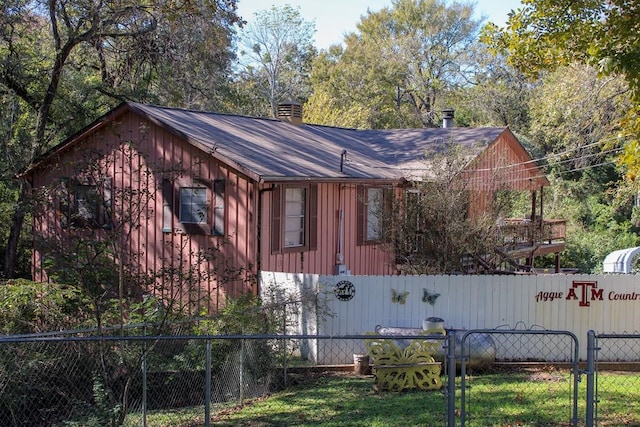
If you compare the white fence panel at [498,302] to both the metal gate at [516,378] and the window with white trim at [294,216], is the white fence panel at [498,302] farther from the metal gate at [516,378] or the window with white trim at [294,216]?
the window with white trim at [294,216]

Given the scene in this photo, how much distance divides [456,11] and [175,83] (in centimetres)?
3573

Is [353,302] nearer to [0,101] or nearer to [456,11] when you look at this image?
[0,101]

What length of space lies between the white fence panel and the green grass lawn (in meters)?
1.73

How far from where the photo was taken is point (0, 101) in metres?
19.6

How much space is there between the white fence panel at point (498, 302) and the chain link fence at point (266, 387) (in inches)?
35.8

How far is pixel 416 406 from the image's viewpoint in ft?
30.0

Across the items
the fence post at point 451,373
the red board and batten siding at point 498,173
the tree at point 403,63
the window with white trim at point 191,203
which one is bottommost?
the fence post at point 451,373

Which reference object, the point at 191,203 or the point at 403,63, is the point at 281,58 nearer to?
the point at 403,63

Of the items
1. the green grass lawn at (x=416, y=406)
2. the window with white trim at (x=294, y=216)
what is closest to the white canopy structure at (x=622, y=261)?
the window with white trim at (x=294, y=216)

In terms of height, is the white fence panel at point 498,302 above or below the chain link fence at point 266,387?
above

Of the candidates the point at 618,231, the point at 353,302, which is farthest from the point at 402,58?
the point at 353,302

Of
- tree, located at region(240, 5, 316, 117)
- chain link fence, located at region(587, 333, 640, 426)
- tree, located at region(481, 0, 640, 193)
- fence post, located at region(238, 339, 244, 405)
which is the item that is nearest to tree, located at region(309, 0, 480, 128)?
tree, located at region(240, 5, 316, 117)

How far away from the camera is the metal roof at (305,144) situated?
1521cm

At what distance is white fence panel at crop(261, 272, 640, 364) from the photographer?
1262 centimetres
